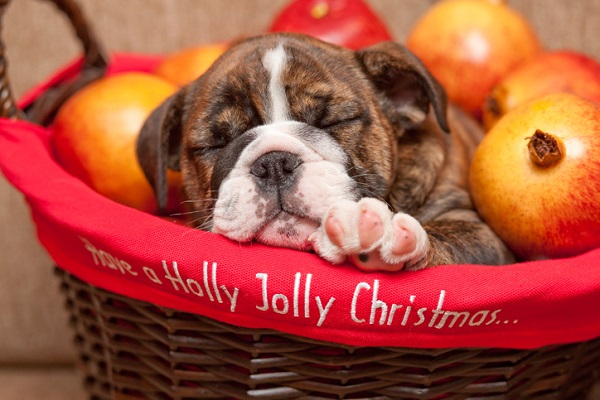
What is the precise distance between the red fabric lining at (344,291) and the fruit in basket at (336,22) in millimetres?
1014

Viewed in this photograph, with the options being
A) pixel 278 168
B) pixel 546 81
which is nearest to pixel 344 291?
pixel 278 168

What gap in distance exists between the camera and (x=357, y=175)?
1443 millimetres

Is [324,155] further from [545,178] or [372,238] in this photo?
[545,178]

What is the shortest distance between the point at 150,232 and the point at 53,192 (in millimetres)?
294

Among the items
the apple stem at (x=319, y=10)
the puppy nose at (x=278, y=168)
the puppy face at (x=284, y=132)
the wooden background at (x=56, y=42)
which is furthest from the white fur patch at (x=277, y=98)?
the wooden background at (x=56, y=42)

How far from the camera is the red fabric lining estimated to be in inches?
44.3

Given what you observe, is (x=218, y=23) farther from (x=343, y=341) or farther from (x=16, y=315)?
(x=343, y=341)

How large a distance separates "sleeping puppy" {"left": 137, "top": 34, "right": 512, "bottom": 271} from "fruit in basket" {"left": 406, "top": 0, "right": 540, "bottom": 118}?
315mm

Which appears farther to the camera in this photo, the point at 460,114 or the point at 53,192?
the point at 460,114

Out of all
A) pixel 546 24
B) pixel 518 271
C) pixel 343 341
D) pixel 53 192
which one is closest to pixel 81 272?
pixel 53 192

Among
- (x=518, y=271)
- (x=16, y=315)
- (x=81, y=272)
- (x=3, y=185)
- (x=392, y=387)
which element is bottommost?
(x=16, y=315)

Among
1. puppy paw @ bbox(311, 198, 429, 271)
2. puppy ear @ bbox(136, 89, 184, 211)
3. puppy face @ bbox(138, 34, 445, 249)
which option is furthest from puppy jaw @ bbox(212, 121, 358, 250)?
puppy ear @ bbox(136, 89, 184, 211)

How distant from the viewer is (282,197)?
1.32 meters

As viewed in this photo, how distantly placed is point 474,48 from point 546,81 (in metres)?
0.35
